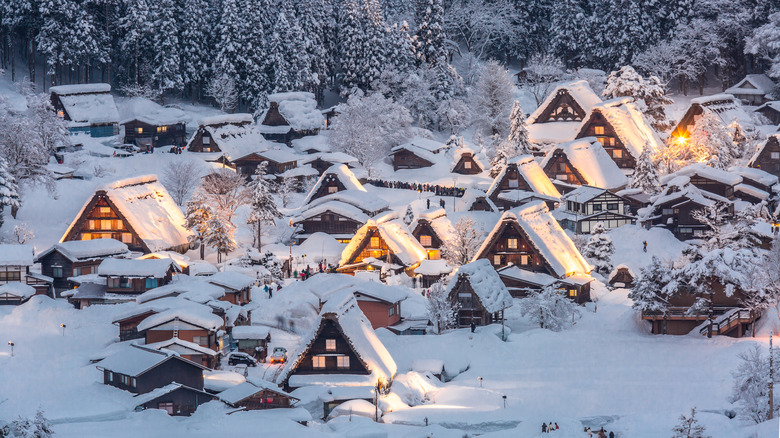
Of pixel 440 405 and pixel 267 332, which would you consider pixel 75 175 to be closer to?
pixel 267 332

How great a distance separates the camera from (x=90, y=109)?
272 feet

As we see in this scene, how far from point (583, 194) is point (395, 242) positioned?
1356cm

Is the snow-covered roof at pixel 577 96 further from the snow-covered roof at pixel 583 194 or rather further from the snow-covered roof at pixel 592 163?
the snow-covered roof at pixel 583 194

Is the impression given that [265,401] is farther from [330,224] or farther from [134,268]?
[330,224]

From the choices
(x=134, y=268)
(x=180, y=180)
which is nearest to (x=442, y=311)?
(x=134, y=268)

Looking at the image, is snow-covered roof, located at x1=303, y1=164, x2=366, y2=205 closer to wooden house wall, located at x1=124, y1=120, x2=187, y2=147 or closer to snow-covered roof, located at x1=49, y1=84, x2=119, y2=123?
wooden house wall, located at x1=124, y1=120, x2=187, y2=147

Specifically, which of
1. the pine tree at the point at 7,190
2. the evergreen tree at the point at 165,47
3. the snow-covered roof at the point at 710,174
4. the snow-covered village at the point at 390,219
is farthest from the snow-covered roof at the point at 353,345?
the evergreen tree at the point at 165,47

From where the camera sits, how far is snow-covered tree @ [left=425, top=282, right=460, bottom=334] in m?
53.0

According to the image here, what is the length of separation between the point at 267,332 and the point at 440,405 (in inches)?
363

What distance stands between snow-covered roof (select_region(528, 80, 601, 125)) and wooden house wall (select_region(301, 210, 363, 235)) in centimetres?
2247

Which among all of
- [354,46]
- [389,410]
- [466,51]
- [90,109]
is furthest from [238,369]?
[466,51]

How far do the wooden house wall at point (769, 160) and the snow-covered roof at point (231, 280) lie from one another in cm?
3345

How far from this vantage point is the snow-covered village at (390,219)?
44.7m

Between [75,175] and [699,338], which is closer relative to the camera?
[699,338]
